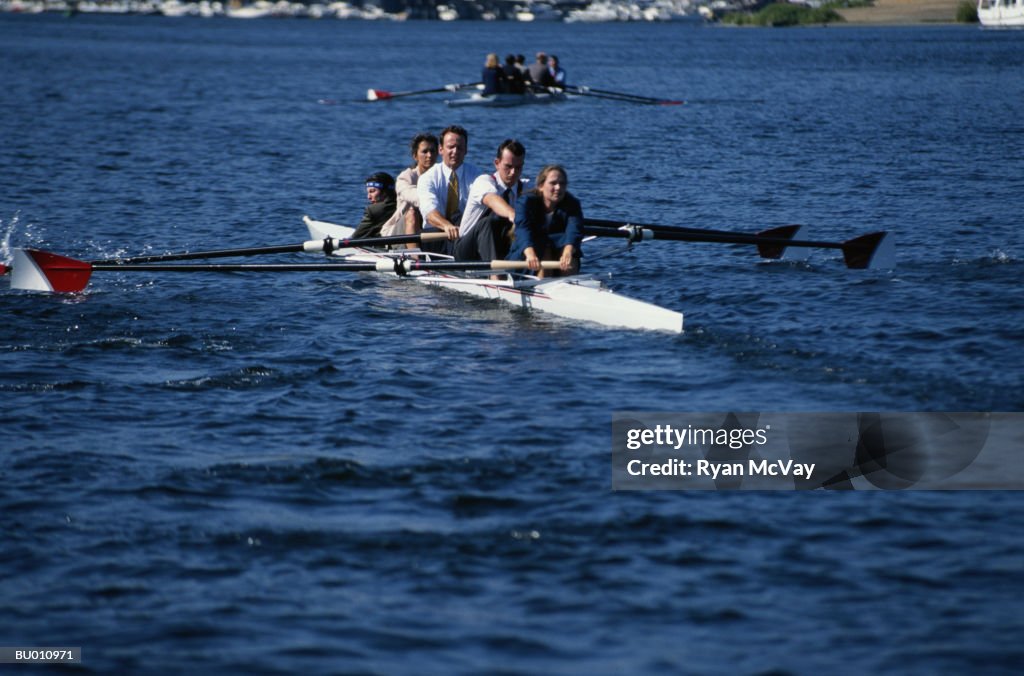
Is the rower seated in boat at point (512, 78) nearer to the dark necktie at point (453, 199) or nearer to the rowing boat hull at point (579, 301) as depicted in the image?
the dark necktie at point (453, 199)

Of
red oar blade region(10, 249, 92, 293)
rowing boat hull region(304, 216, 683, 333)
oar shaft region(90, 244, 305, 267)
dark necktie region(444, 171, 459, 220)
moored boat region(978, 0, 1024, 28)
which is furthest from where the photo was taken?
moored boat region(978, 0, 1024, 28)

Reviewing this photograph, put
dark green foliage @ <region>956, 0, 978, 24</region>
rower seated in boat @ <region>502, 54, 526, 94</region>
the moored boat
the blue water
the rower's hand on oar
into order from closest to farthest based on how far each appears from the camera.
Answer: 1. the blue water
2. the rower's hand on oar
3. rower seated in boat @ <region>502, 54, 526, 94</region>
4. the moored boat
5. dark green foliage @ <region>956, 0, 978, 24</region>

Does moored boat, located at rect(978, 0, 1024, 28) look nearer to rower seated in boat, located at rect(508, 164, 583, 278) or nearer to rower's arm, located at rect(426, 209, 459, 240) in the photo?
rower's arm, located at rect(426, 209, 459, 240)

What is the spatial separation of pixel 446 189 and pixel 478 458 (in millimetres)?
7609

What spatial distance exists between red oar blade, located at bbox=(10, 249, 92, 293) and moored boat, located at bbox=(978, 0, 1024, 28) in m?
130

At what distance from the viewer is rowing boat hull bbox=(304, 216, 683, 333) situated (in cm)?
1484

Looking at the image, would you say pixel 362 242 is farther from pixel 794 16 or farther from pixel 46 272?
pixel 794 16

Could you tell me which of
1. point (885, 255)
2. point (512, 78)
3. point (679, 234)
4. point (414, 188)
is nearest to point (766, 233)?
point (885, 255)

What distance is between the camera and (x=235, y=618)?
8125mm

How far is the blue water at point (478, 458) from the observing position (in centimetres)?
795

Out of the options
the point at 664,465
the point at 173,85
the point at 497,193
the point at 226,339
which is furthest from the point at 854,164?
the point at 173,85

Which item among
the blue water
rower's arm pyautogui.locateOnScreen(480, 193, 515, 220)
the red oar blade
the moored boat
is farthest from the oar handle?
the moored boat

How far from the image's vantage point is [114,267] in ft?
55.8

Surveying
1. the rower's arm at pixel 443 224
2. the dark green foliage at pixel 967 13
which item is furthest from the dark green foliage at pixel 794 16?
the rower's arm at pixel 443 224
